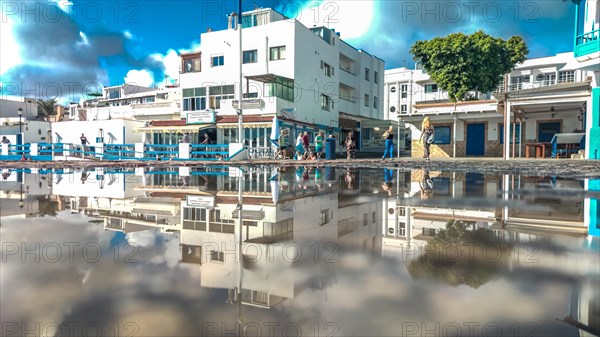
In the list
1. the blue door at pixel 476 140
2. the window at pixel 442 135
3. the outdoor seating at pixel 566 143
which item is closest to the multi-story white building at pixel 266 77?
the window at pixel 442 135

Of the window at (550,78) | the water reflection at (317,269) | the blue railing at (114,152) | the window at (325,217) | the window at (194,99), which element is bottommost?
the water reflection at (317,269)

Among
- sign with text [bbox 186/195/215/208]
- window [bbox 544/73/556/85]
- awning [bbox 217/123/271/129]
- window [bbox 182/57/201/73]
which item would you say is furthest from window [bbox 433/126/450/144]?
window [bbox 544/73/556/85]

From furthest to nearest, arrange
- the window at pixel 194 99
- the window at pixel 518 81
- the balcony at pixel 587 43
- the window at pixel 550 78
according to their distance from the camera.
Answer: the window at pixel 518 81 → the window at pixel 550 78 → the window at pixel 194 99 → the balcony at pixel 587 43

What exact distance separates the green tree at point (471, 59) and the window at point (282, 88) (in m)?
14.5

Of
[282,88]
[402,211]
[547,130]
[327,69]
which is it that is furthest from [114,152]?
[547,130]

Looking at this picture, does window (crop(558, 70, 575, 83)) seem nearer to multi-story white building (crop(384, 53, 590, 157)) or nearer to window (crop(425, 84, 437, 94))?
window (crop(425, 84, 437, 94))

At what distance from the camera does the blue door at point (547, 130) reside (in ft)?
77.3

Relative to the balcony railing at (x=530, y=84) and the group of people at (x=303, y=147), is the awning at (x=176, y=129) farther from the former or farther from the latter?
the balcony railing at (x=530, y=84)

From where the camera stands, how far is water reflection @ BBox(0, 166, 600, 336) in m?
1.99

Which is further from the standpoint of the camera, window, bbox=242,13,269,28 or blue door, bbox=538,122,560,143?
window, bbox=242,13,269,28

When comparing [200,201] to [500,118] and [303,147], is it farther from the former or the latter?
[500,118]

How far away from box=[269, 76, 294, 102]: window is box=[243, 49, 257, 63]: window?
434 cm

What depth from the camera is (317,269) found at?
2.77 metres

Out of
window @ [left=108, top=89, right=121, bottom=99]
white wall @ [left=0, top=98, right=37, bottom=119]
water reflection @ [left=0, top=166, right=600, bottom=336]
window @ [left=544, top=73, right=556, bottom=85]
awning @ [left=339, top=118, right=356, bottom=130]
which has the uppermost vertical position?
window @ [left=108, top=89, right=121, bottom=99]
